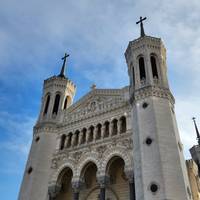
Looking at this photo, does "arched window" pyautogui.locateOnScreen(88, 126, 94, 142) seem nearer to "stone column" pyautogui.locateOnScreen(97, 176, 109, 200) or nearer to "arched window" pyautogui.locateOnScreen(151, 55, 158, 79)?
"stone column" pyautogui.locateOnScreen(97, 176, 109, 200)

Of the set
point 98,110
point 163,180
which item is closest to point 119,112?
point 98,110

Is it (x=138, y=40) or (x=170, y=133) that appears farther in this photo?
(x=138, y=40)

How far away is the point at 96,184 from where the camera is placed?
1756 cm

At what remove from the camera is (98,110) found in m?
19.9

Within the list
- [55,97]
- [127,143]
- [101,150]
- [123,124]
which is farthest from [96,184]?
[55,97]

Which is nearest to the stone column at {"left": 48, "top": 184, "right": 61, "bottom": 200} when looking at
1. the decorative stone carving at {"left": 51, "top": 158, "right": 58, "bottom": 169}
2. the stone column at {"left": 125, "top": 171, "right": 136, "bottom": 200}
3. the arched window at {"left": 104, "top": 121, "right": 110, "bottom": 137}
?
the decorative stone carving at {"left": 51, "top": 158, "right": 58, "bottom": 169}

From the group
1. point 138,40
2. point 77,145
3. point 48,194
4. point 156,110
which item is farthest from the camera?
point 138,40

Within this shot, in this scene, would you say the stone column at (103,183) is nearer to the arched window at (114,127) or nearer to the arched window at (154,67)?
the arched window at (114,127)

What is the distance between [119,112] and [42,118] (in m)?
7.54

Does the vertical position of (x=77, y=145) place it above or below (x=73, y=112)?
below

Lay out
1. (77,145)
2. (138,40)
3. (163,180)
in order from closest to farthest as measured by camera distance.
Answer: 1. (163,180)
2. (77,145)
3. (138,40)

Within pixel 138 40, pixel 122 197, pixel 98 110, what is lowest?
pixel 122 197

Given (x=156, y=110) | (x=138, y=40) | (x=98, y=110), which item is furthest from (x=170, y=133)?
(x=138, y=40)

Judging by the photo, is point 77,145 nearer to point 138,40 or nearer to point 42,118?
point 42,118
